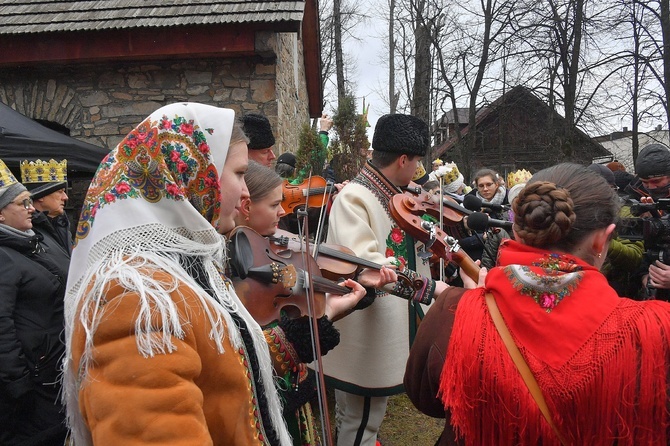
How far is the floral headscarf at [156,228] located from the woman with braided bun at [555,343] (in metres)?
0.55

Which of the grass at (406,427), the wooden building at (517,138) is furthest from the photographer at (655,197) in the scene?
the wooden building at (517,138)

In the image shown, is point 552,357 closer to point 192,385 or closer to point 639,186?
point 192,385

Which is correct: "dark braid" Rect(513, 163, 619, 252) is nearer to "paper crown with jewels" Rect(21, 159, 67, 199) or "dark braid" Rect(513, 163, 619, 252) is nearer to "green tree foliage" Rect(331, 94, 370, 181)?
"green tree foliage" Rect(331, 94, 370, 181)

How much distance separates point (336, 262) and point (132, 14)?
5463 millimetres

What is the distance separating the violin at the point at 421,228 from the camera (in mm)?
2432

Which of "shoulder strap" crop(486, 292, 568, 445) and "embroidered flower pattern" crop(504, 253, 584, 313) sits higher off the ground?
"embroidered flower pattern" crop(504, 253, 584, 313)

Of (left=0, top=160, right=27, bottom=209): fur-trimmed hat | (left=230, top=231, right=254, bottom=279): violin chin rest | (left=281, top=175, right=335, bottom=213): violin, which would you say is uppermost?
(left=0, top=160, right=27, bottom=209): fur-trimmed hat

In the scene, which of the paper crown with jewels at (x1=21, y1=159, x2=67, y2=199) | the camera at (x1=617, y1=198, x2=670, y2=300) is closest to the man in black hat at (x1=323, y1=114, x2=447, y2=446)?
the camera at (x1=617, y1=198, x2=670, y2=300)

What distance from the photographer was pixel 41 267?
282 centimetres

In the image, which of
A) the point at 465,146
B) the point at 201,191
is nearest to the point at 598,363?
the point at 201,191

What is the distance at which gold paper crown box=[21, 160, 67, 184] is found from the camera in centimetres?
438

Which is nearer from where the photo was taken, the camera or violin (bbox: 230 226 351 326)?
violin (bbox: 230 226 351 326)

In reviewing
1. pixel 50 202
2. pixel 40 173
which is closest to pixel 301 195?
pixel 50 202

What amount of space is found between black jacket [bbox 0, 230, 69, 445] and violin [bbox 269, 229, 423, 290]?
1.39 meters
